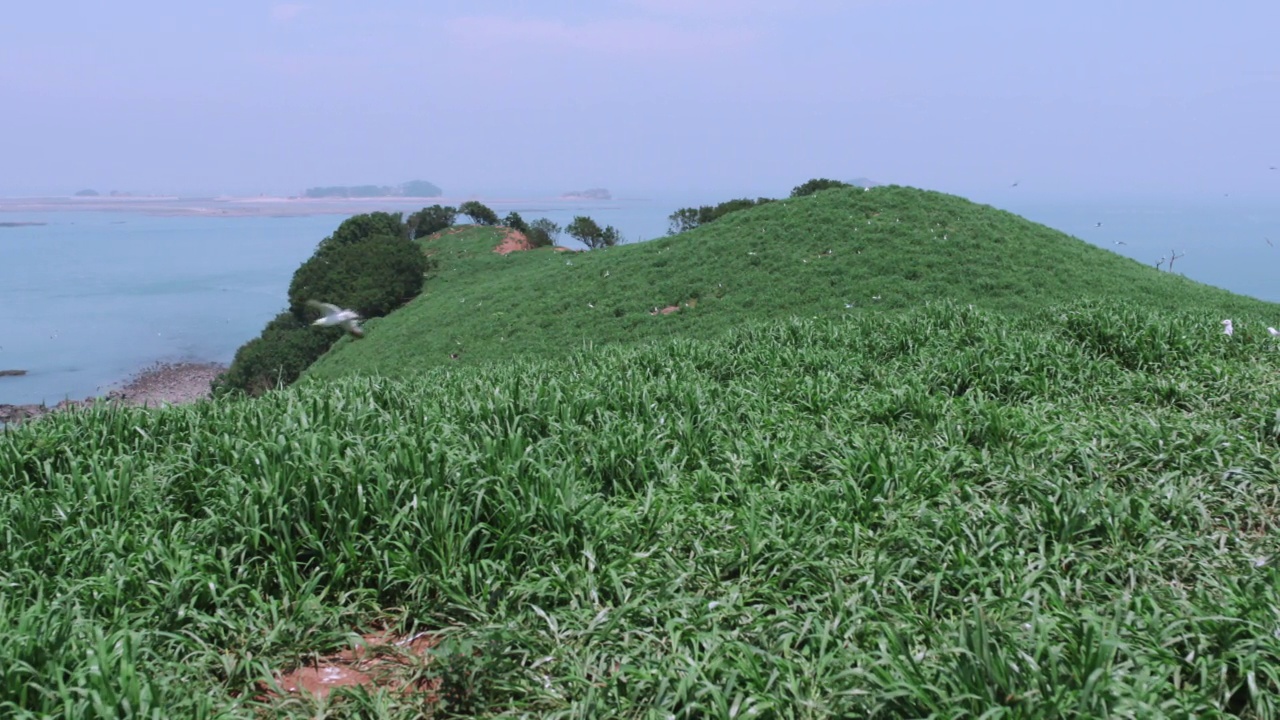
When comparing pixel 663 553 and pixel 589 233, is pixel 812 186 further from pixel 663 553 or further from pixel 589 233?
pixel 663 553

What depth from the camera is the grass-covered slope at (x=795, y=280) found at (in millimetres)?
13344

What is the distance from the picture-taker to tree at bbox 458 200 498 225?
38.7m

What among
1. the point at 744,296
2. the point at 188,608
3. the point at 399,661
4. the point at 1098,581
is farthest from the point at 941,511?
the point at 744,296

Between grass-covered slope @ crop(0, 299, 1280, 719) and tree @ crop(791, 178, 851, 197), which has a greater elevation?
tree @ crop(791, 178, 851, 197)

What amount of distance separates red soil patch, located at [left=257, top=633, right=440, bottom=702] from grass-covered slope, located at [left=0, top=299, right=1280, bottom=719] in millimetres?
51

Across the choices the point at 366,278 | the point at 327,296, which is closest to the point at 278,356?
the point at 366,278

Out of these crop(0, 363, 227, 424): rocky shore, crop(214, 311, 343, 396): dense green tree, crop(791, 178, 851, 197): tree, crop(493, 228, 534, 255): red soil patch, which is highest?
crop(791, 178, 851, 197): tree

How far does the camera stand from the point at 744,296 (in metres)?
14.3

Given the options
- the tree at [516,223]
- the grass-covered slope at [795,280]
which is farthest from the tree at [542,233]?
the grass-covered slope at [795,280]

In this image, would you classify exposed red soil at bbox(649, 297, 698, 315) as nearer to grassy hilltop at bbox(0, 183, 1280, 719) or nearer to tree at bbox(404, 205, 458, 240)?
grassy hilltop at bbox(0, 183, 1280, 719)

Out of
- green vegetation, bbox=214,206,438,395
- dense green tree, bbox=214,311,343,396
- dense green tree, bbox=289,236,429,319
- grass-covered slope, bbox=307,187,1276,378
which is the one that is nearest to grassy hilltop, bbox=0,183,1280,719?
grass-covered slope, bbox=307,187,1276,378

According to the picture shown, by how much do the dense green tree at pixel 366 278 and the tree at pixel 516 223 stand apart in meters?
7.52

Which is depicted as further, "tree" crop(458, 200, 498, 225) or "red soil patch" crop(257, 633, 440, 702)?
"tree" crop(458, 200, 498, 225)

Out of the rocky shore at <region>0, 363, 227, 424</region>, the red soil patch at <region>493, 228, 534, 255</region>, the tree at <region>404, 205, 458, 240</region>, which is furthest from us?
the tree at <region>404, 205, 458, 240</region>
